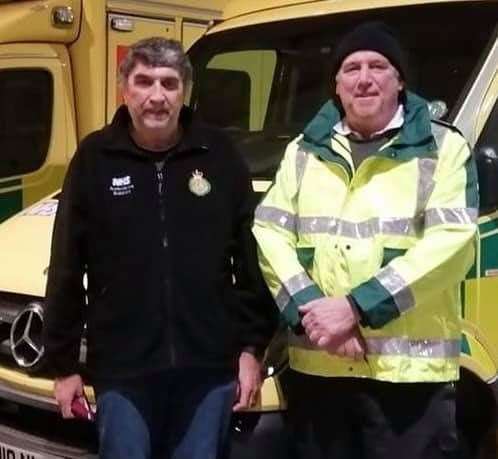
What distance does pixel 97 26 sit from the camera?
286 inches

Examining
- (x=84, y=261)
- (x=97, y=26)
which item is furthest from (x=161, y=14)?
(x=84, y=261)

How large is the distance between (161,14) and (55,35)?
75 cm

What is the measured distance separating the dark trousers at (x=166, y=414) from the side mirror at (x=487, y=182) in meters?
0.94

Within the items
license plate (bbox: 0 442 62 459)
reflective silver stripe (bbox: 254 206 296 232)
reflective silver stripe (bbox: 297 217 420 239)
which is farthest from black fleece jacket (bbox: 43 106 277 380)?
license plate (bbox: 0 442 62 459)

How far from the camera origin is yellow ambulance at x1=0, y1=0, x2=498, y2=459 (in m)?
3.70

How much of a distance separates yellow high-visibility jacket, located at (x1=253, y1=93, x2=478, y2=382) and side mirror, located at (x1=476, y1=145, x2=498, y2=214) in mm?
426

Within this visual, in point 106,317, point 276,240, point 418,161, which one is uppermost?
point 418,161

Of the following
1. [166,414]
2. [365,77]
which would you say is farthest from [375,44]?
[166,414]

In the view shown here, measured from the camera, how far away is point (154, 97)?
3.25 m

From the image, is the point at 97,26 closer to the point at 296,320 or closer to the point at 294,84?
the point at 294,84

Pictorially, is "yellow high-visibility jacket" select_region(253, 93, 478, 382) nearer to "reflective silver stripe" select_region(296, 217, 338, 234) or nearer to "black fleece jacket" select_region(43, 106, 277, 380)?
"reflective silver stripe" select_region(296, 217, 338, 234)

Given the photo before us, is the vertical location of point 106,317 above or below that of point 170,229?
below

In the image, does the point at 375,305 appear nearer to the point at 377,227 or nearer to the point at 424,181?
the point at 377,227

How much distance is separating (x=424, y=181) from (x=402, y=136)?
0.14m
